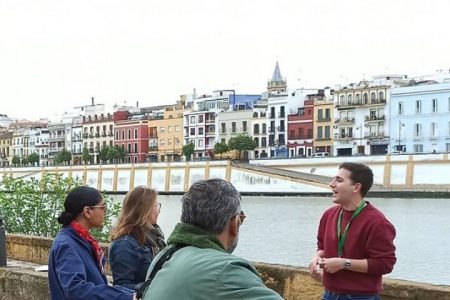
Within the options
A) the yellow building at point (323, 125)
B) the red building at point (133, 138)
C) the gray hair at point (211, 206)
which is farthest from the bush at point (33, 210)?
the red building at point (133, 138)

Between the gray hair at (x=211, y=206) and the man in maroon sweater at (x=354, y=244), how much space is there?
5.75 feet

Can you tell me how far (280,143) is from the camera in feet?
260

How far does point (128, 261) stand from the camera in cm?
398

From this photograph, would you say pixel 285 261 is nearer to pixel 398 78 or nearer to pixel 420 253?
pixel 420 253

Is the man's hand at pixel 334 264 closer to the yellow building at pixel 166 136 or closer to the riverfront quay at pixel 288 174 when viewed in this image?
the riverfront quay at pixel 288 174

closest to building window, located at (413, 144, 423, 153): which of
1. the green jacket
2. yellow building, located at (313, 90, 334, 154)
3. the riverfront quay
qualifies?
the riverfront quay

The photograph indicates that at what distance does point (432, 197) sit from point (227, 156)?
26.3 metres

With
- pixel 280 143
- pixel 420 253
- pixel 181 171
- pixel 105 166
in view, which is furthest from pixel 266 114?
pixel 420 253

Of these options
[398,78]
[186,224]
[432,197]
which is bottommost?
[432,197]

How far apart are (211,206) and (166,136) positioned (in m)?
90.2

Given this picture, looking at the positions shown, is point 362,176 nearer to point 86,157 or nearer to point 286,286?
point 286,286

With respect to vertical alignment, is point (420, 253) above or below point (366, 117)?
below

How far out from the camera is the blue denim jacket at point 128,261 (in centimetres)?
395

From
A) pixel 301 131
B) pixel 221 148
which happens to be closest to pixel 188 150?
pixel 221 148
